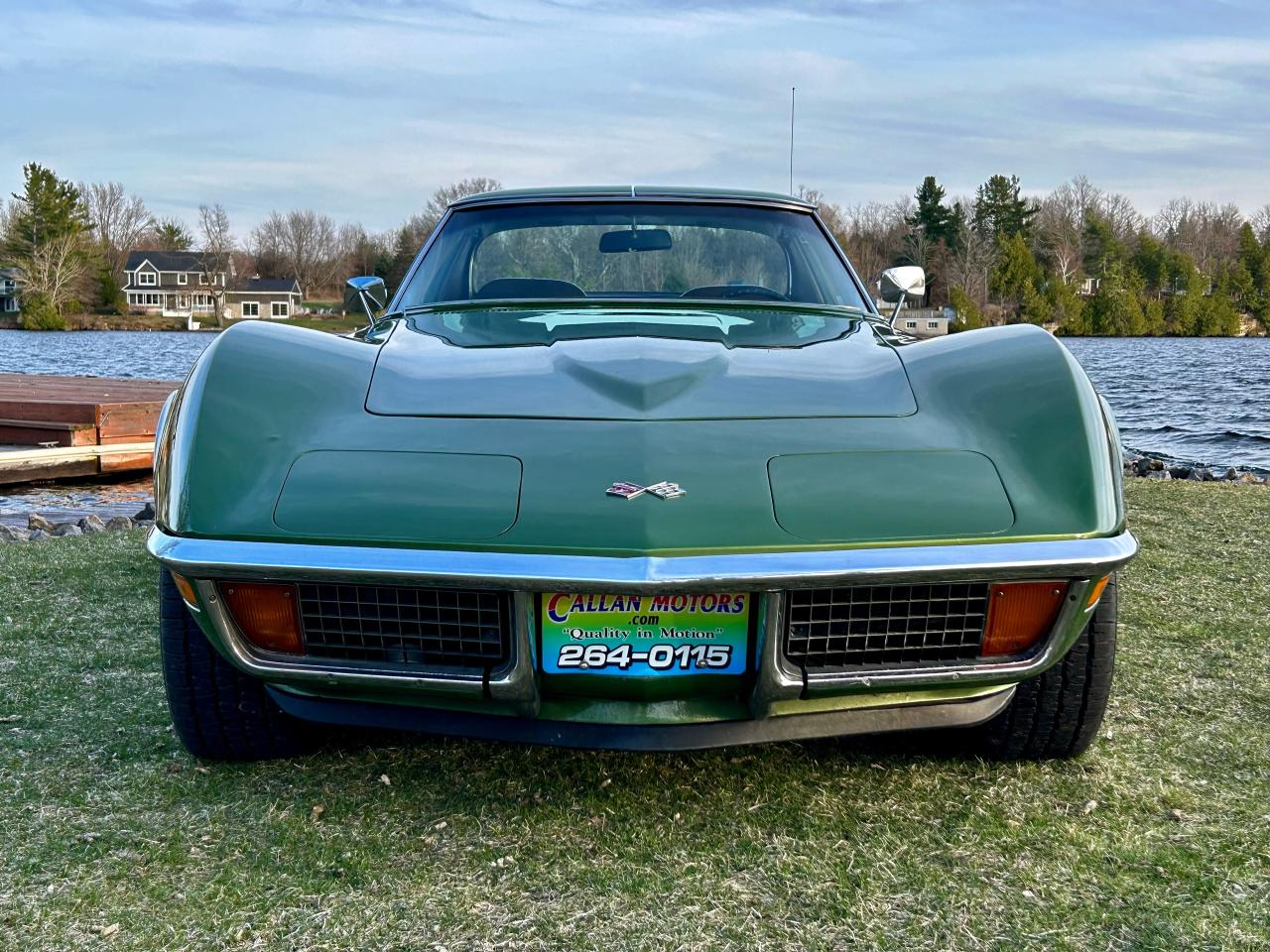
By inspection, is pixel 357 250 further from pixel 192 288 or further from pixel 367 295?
pixel 367 295

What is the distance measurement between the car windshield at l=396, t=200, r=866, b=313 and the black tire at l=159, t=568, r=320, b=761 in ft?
4.91

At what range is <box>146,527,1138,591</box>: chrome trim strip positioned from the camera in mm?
1752

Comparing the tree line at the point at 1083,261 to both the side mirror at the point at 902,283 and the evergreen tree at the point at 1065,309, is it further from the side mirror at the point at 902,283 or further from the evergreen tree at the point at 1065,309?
the side mirror at the point at 902,283

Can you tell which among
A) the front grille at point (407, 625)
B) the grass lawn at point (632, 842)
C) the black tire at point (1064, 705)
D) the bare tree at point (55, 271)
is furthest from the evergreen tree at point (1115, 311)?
the front grille at point (407, 625)

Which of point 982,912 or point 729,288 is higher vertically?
point 729,288

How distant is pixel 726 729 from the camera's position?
191cm

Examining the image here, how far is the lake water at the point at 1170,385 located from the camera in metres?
14.4

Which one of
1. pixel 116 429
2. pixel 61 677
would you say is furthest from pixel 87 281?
pixel 61 677

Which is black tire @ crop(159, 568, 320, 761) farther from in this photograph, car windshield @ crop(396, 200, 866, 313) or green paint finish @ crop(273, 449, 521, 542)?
car windshield @ crop(396, 200, 866, 313)

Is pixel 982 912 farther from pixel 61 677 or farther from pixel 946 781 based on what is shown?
pixel 61 677

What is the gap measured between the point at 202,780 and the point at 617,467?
1.15m

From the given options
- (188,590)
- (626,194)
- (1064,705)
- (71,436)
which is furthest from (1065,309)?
(188,590)

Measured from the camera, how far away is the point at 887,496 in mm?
1887

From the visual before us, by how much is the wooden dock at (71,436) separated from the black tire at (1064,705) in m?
9.52
